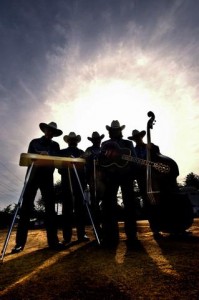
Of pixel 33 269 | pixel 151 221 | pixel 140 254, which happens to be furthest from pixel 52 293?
pixel 151 221

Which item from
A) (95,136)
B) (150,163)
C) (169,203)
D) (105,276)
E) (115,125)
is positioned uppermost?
(95,136)

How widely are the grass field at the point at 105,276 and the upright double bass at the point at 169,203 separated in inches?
54.9

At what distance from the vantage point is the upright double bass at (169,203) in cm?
453

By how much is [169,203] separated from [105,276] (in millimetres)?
2775

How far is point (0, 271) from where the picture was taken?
258 centimetres

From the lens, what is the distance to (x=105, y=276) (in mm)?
2168

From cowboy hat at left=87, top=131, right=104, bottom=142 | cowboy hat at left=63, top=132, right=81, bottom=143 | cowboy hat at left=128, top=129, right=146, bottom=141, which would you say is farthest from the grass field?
cowboy hat at left=128, top=129, right=146, bottom=141

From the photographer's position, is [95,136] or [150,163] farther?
[95,136]

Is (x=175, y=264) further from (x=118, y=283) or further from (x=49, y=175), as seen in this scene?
(x=49, y=175)

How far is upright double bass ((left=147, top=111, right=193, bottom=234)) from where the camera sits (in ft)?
14.9

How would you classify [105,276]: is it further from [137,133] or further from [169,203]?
[137,133]

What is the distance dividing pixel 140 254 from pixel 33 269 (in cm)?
154

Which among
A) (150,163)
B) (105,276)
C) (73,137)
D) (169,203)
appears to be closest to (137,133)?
(73,137)

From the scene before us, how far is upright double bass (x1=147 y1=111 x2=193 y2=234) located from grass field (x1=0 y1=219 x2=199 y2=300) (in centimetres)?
139
